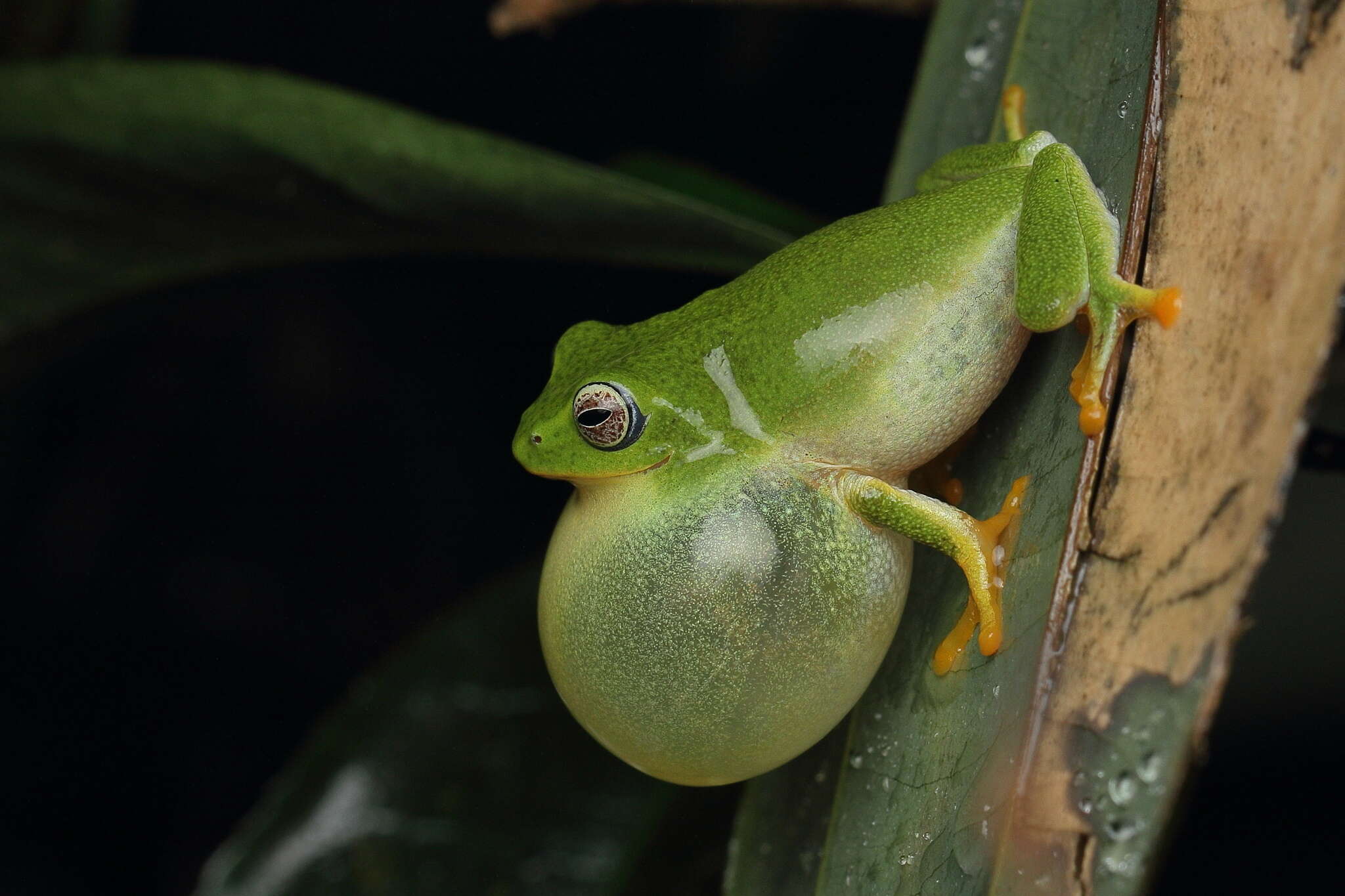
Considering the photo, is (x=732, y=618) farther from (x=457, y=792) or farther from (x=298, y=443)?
(x=298, y=443)

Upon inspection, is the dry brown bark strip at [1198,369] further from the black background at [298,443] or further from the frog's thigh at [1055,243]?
the black background at [298,443]

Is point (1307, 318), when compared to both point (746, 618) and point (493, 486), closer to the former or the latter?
point (746, 618)

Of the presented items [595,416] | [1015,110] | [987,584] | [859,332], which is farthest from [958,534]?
[1015,110]

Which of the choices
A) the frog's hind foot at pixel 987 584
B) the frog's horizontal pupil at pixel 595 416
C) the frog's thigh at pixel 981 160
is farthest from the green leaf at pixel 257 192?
the frog's hind foot at pixel 987 584

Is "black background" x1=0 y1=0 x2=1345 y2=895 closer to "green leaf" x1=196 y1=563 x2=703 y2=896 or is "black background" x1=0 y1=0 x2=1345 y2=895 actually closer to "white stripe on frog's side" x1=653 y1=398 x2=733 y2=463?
"green leaf" x1=196 y1=563 x2=703 y2=896

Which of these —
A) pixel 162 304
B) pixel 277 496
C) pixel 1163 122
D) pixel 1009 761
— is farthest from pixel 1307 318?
pixel 277 496

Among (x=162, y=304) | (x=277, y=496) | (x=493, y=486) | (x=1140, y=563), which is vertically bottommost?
(x=277, y=496)
